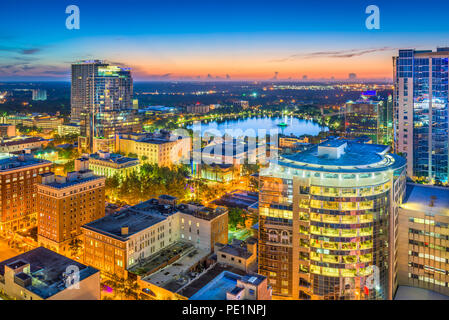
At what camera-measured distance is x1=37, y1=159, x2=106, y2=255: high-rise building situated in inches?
510

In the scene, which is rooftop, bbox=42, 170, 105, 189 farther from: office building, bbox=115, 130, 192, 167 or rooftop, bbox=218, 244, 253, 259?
office building, bbox=115, 130, 192, 167

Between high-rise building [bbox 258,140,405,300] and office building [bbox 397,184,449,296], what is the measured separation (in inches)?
17.1

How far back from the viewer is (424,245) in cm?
953

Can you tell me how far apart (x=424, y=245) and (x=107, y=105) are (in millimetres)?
26722

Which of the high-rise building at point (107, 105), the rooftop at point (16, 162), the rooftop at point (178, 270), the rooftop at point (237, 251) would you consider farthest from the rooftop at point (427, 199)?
the high-rise building at point (107, 105)

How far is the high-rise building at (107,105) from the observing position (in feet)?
95.6

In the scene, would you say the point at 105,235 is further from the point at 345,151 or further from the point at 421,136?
the point at 421,136

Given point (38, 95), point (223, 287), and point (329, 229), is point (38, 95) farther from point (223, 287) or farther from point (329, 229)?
point (223, 287)

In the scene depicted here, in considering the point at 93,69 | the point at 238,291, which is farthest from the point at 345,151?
the point at 93,69

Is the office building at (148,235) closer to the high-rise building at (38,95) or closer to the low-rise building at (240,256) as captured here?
the low-rise building at (240,256)

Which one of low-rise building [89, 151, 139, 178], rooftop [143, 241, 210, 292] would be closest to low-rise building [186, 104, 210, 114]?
low-rise building [89, 151, 139, 178]

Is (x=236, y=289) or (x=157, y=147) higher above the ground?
(x=157, y=147)

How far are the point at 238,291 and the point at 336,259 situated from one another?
3.45 m

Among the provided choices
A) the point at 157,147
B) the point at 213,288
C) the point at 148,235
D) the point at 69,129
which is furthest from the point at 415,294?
the point at 69,129
